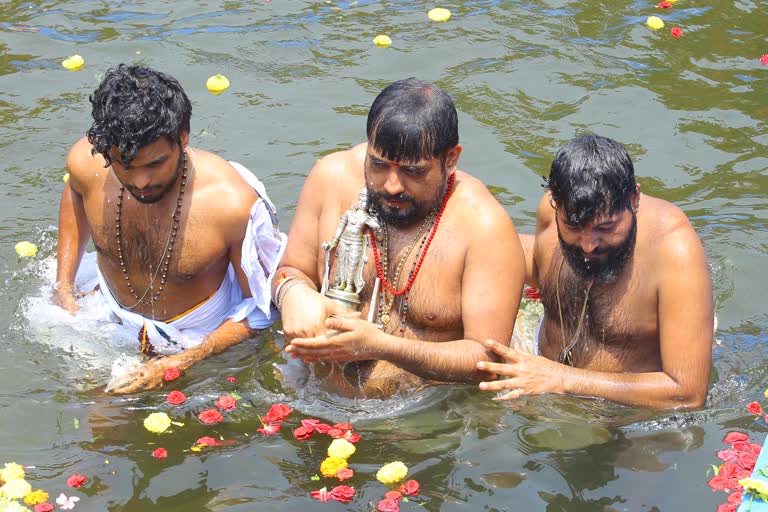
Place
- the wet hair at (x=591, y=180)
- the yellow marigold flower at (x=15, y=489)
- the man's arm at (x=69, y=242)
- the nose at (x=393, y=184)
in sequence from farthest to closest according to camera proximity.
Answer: the man's arm at (x=69, y=242), the nose at (x=393, y=184), the wet hair at (x=591, y=180), the yellow marigold flower at (x=15, y=489)

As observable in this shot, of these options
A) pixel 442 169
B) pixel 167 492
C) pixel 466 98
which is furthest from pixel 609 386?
pixel 466 98

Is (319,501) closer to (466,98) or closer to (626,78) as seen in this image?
(466,98)

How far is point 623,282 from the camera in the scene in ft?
15.4

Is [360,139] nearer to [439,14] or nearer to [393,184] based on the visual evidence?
[439,14]

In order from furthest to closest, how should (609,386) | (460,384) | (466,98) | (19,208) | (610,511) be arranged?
(466,98) < (19,208) < (460,384) < (609,386) < (610,511)

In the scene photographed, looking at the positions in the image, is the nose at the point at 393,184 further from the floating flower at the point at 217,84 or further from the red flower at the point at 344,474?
the floating flower at the point at 217,84

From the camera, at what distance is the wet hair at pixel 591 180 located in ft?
14.0

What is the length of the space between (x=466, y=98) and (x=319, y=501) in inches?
184

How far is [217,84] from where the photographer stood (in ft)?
26.5

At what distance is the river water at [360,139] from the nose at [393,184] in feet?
3.77

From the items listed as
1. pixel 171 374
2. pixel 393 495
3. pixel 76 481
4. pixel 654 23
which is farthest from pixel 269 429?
pixel 654 23

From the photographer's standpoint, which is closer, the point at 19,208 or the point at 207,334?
the point at 207,334

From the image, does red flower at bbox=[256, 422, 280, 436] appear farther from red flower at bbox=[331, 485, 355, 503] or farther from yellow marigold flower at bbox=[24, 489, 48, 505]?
yellow marigold flower at bbox=[24, 489, 48, 505]

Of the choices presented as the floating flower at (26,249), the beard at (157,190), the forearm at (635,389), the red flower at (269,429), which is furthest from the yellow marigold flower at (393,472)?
the floating flower at (26,249)
